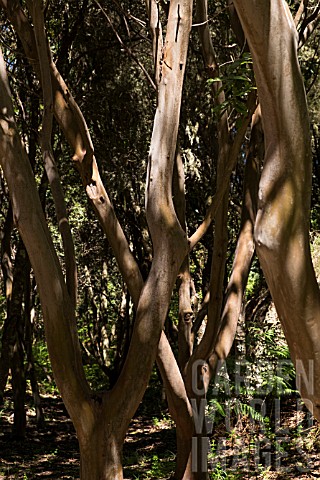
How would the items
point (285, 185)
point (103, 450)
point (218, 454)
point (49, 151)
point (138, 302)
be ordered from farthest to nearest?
point (218, 454) < point (49, 151) < point (138, 302) < point (103, 450) < point (285, 185)

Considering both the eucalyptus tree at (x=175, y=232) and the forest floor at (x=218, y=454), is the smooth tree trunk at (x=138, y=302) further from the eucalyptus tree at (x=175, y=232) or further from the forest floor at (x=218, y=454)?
the forest floor at (x=218, y=454)

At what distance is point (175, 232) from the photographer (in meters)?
4.81

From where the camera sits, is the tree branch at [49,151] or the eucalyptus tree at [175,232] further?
the tree branch at [49,151]

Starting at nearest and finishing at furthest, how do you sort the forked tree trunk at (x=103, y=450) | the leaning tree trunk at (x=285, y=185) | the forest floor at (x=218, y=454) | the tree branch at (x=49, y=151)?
the leaning tree trunk at (x=285, y=185) → the forked tree trunk at (x=103, y=450) → the tree branch at (x=49, y=151) → the forest floor at (x=218, y=454)

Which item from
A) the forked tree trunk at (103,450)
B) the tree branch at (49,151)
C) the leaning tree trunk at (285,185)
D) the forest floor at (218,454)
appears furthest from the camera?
the forest floor at (218,454)

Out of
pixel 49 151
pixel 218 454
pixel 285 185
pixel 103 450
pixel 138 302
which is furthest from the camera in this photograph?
pixel 218 454

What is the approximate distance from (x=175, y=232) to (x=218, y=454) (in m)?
3.89

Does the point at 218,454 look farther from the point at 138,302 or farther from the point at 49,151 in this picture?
the point at 49,151

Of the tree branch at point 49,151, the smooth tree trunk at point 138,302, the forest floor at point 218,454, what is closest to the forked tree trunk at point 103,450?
the smooth tree trunk at point 138,302

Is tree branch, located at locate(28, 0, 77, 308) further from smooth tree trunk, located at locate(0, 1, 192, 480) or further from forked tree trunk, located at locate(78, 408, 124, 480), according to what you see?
forked tree trunk, located at locate(78, 408, 124, 480)

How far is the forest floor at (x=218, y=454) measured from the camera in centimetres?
740

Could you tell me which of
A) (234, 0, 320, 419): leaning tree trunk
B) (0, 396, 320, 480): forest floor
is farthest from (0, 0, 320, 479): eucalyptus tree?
(0, 396, 320, 480): forest floor

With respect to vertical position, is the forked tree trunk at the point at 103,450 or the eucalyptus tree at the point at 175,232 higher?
the eucalyptus tree at the point at 175,232

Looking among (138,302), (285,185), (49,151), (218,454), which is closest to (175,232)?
(138,302)
